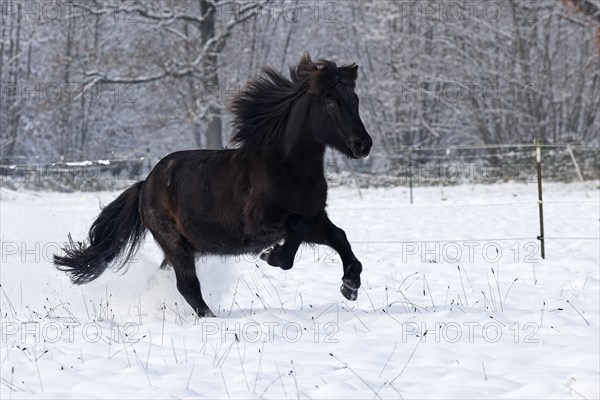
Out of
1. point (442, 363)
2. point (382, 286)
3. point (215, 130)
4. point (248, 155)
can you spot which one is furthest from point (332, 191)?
point (442, 363)

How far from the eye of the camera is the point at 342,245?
19.5 ft

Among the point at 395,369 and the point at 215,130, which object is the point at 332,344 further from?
the point at 215,130

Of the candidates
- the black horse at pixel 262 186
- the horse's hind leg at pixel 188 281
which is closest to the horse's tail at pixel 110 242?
the black horse at pixel 262 186

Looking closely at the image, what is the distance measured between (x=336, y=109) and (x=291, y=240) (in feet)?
3.13

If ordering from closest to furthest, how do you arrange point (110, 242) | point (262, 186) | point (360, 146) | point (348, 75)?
1. point (360, 146)
2. point (348, 75)
3. point (262, 186)
4. point (110, 242)

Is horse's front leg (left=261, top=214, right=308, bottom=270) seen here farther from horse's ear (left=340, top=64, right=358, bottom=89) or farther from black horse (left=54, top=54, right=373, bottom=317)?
horse's ear (left=340, top=64, right=358, bottom=89)

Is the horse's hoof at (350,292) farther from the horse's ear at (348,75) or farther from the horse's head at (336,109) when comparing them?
the horse's ear at (348,75)

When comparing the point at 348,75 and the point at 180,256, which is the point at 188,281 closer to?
the point at 180,256

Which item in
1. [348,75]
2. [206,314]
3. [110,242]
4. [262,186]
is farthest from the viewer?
[110,242]

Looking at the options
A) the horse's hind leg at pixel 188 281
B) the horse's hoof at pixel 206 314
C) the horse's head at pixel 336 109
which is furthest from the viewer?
the horse's hind leg at pixel 188 281

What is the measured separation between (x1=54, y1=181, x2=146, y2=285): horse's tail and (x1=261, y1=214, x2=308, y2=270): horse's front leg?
6.09ft

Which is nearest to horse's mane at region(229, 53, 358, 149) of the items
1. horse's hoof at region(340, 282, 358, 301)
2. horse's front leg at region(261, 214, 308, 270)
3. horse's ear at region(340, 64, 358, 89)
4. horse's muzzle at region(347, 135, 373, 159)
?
horse's ear at region(340, 64, 358, 89)

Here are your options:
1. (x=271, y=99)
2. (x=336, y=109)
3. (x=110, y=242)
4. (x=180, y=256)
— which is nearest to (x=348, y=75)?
(x=336, y=109)

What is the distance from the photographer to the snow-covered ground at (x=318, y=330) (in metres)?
4.08
